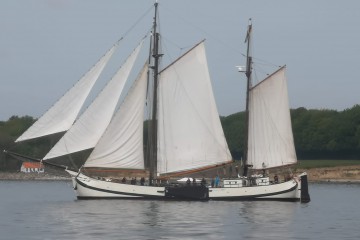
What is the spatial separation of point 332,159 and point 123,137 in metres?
113

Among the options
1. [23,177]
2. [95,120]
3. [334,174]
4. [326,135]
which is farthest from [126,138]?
[326,135]

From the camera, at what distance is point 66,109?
70.0m

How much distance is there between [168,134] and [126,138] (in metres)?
3.69

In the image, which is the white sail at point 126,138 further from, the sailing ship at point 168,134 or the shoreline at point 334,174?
the shoreline at point 334,174

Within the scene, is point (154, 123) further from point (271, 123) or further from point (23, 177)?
point (23, 177)

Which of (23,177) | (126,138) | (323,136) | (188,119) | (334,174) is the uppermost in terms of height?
(323,136)

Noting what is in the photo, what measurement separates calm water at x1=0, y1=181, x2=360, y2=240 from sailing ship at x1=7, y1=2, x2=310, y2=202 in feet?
6.55

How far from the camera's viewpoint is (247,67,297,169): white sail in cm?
7831

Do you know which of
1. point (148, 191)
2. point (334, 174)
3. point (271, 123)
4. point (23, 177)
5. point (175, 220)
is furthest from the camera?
point (23, 177)

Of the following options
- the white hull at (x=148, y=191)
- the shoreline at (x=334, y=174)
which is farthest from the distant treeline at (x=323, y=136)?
the white hull at (x=148, y=191)

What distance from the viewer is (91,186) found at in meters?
76.1

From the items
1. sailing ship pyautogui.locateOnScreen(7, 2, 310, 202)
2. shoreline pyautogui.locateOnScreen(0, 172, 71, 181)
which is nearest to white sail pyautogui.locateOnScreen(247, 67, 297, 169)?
sailing ship pyautogui.locateOnScreen(7, 2, 310, 202)

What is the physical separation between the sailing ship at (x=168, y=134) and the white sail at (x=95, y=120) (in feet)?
0.23

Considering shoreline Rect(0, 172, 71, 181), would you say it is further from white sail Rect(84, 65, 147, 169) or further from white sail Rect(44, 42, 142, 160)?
white sail Rect(44, 42, 142, 160)
